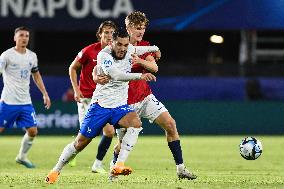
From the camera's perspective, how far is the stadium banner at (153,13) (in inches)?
967

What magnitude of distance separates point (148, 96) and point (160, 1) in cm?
1282

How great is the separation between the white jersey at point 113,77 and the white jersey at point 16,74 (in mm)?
4109

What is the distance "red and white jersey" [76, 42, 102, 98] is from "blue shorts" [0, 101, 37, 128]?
1330mm

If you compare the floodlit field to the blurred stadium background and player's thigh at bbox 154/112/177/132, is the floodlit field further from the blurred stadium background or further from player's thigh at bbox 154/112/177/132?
the blurred stadium background

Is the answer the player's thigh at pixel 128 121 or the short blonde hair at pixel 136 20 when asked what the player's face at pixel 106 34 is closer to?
the short blonde hair at pixel 136 20

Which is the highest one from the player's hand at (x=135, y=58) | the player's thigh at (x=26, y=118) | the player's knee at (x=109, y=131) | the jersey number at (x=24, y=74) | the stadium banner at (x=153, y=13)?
the stadium banner at (x=153, y=13)

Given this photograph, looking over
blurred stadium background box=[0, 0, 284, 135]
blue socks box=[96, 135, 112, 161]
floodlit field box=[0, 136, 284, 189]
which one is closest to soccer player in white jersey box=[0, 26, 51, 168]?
floodlit field box=[0, 136, 284, 189]

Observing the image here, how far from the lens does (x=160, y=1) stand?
81.3 ft

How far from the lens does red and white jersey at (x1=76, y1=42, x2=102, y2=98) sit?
541 inches

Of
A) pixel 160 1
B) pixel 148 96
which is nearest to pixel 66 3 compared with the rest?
pixel 160 1

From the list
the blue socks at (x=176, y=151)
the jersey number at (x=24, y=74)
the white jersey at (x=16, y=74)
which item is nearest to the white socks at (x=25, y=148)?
the white jersey at (x=16, y=74)

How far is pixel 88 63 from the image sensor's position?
13828mm

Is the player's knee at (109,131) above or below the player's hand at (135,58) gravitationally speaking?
below

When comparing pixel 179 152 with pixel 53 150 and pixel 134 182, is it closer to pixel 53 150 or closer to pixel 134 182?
pixel 134 182
